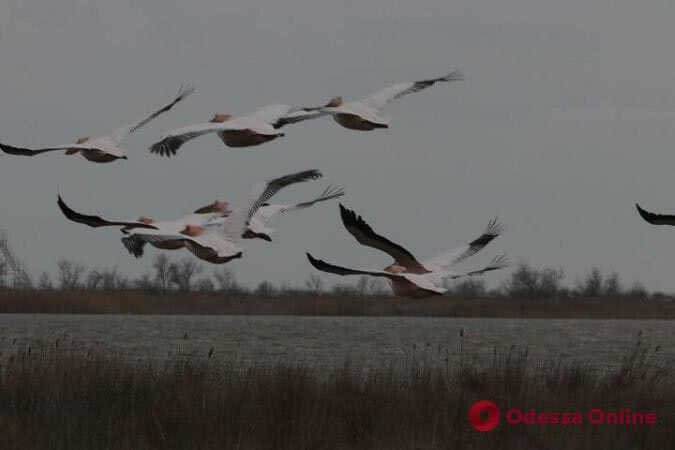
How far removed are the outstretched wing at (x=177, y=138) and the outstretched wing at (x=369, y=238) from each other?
32.1 inches

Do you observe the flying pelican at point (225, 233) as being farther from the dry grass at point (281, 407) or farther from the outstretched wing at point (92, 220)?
the dry grass at point (281, 407)

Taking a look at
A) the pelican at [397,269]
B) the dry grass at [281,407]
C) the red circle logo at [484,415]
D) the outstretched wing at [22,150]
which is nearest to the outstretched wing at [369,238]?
the pelican at [397,269]

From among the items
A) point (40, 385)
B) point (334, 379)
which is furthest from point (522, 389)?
point (40, 385)

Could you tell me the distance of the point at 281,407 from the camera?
1247 centimetres

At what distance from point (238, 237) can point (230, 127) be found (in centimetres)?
59

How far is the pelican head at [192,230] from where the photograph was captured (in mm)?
5562

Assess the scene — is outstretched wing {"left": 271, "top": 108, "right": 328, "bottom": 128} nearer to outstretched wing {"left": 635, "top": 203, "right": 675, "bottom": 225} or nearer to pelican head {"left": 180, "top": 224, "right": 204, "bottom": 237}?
pelican head {"left": 180, "top": 224, "right": 204, "bottom": 237}

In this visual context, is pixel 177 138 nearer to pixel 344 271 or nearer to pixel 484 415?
pixel 344 271

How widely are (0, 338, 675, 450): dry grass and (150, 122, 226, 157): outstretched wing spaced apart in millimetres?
5169

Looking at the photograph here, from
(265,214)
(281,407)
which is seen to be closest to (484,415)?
(281,407)

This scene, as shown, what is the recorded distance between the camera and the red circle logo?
1202cm

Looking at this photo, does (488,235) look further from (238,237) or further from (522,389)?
(522,389)

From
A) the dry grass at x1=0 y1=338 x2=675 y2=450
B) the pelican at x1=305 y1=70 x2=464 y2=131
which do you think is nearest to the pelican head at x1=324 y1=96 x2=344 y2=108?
the pelican at x1=305 y1=70 x2=464 y2=131

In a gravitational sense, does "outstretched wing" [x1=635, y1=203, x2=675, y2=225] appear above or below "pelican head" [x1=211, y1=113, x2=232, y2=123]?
below
